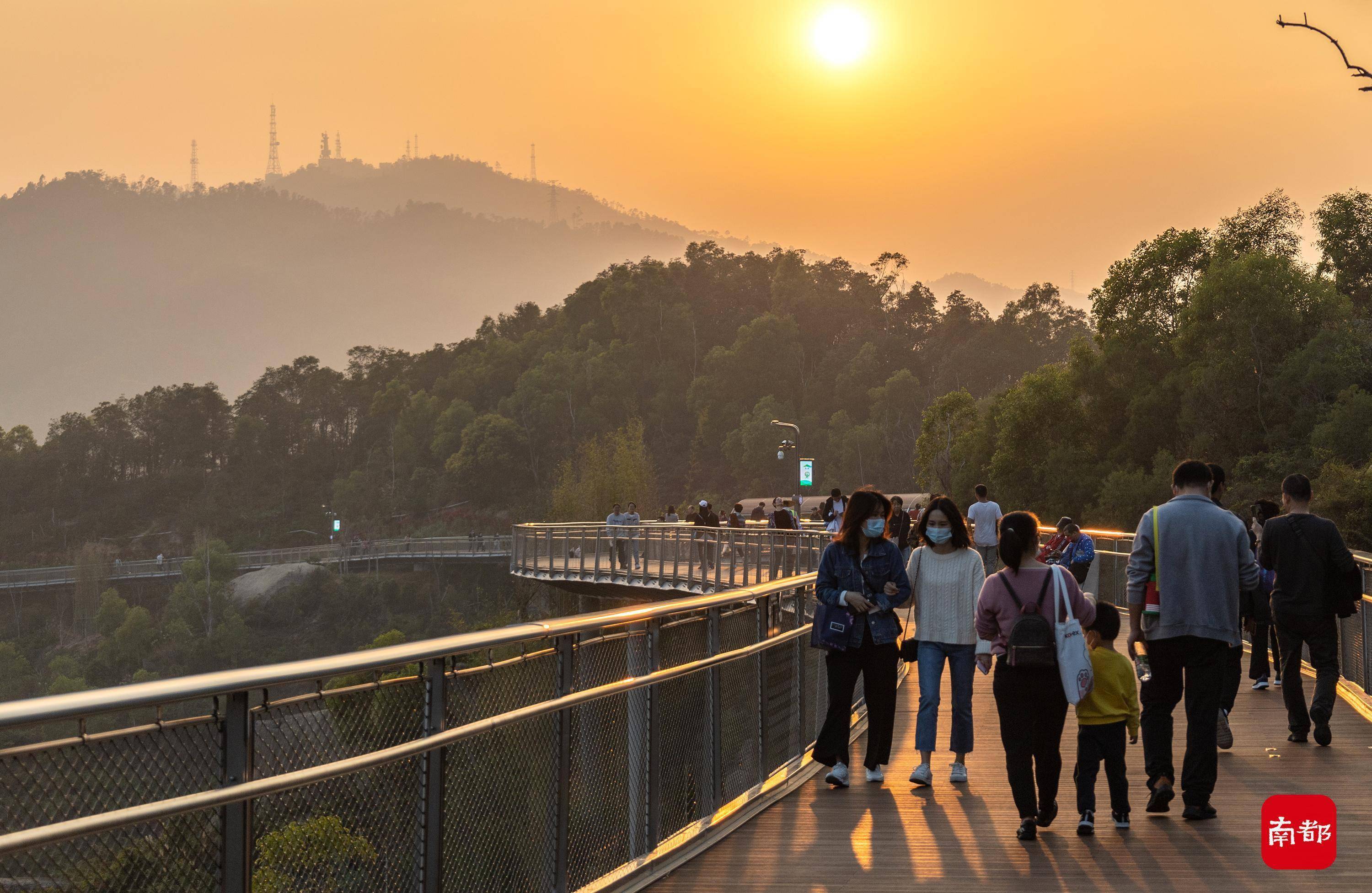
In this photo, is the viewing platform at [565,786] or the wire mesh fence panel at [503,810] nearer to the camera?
the viewing platform at [565,786]

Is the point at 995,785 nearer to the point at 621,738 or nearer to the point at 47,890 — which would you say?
the point at 621,738

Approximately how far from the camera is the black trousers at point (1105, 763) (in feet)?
21.8

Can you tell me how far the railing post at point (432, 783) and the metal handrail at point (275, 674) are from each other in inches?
4.4

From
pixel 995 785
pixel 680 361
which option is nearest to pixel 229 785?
pixel 995 785

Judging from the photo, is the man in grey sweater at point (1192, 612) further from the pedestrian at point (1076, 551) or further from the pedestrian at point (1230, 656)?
the pedestrian at point (1076, 551)

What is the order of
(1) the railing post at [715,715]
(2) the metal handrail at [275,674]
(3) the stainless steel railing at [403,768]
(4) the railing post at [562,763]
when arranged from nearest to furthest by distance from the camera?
(2) the metal handrail at [275,674] → (3) the stainless steel railing at [403,768] → (4) the railing post at [562,763] → (1) the railing post at [715,715]

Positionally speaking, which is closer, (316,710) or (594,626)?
(316,710)

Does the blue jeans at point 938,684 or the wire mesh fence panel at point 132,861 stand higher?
the wire mesh fence panel at point 132,861

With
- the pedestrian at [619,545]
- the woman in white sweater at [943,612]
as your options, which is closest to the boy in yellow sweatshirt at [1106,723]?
the woman in white sweater at [943,612]

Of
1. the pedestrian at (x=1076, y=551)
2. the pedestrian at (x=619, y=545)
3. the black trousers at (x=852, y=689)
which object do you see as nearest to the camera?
the black trousers at (x=852, y=689)

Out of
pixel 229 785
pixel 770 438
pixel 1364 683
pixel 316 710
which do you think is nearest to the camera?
pixel 229 785

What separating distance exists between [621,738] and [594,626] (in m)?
0.79

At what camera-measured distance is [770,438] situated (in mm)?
122000

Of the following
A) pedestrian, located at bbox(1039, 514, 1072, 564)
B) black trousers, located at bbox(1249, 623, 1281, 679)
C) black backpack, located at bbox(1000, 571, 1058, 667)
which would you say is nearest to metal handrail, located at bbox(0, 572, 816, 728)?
black backpack, located at bbox(1000, 571, 1058, 667)
